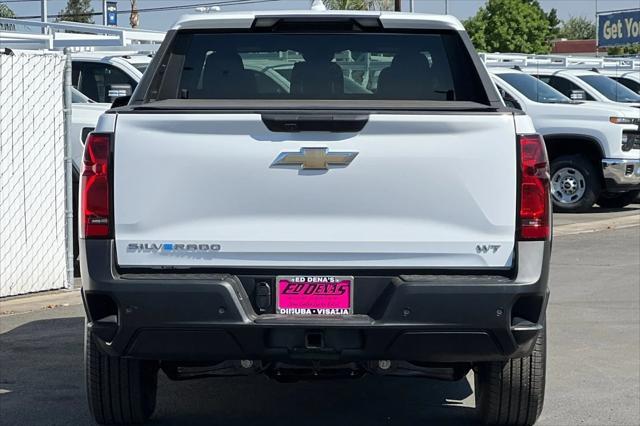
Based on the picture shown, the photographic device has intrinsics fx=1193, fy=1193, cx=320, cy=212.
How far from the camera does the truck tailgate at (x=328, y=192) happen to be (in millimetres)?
4762

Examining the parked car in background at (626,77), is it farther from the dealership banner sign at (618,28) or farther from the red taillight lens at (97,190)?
the red taillight lens at (97,190)

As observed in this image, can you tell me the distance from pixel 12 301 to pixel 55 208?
35.4 inches

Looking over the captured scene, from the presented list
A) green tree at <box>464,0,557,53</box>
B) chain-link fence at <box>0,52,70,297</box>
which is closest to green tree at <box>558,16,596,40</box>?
green tree at <box>464,0,557,53</box>

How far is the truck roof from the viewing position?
5.82 metres

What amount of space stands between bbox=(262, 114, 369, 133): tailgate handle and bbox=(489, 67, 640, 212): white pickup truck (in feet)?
38.7

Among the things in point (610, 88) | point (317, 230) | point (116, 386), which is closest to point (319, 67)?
point (317, 230)

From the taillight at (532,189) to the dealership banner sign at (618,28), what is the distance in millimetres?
33492

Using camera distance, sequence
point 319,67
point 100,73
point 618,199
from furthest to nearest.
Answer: point 618,199 → point 100,73 → point 319,67

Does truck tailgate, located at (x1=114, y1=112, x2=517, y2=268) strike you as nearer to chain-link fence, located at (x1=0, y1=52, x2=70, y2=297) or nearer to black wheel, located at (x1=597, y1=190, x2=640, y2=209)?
chain-link fence, located at (x1=0, y1=52, x2=70, y2=297)

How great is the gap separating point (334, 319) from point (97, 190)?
42.9 inches

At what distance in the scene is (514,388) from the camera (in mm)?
5434

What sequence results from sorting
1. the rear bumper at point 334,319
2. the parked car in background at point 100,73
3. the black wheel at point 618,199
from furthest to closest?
1. the black wheel at point 618,199
2. the parked car in background at point 100,73
3. the rear bumper at point 334,319

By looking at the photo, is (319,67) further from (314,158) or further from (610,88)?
(610,88)

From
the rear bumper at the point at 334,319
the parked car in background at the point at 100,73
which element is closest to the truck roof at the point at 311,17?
the rear bumper at the point at 334,319
